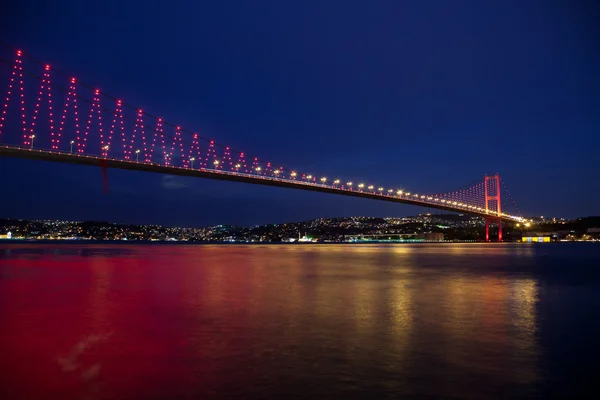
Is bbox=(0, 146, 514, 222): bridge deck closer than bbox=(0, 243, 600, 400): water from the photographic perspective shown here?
No

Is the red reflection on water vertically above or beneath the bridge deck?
beneath

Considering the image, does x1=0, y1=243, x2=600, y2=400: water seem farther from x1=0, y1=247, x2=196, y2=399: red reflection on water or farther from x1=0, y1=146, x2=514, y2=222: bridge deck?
x1=0, y1=146, x2=514, y2=222: bridge deck

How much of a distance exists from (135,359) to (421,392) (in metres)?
3.09

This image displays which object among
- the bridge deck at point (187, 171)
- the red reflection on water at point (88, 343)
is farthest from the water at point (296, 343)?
the bridge deck at point (187, 171)

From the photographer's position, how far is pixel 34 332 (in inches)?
278

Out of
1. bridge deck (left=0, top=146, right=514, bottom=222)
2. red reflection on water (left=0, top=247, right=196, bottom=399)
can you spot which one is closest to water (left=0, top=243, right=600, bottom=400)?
red reflection on water (left=0, top=247, right=196, bottom=399)

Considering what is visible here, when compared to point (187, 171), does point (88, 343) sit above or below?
below

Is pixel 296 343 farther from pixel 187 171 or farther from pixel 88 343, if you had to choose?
pixel 187 171

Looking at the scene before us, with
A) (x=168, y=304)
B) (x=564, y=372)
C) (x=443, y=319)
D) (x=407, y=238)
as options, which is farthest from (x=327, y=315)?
(x=407, y=238)

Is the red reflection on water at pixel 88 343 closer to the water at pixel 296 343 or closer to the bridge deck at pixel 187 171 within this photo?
the water at pixel 296 343

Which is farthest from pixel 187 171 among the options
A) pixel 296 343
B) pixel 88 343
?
pixel 296 343

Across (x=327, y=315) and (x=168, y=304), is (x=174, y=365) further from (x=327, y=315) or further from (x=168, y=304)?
(x=168, y=304)

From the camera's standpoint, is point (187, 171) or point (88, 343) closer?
point (88, 343)

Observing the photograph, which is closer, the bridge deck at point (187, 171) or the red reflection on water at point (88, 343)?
the red reflection on water at point (88, 343)
